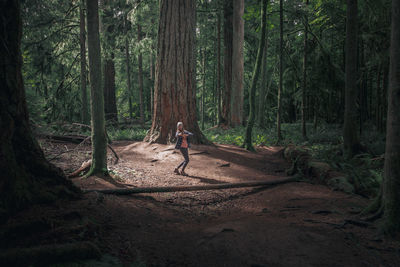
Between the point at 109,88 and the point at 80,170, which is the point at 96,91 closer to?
the point at 80,170

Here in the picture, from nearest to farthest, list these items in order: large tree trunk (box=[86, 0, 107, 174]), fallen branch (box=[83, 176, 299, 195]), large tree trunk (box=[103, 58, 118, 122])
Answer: fallen branch (box=[83, 176, 299, 195]) < large tree trunk (box=[86, 0, 107, 174]) < large tree trunk (box=[103, 58, 118, 122])

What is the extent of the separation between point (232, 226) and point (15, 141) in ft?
10.6

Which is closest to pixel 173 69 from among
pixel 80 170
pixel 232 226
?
pixel 80 170

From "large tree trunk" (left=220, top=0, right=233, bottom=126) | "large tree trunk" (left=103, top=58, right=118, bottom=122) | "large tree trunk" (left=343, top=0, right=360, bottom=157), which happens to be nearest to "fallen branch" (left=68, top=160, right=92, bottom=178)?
"large tree trunk" (left=343, top=0, right=360, bottom=157)

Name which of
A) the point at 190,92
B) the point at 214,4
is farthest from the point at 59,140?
the point at 214,4

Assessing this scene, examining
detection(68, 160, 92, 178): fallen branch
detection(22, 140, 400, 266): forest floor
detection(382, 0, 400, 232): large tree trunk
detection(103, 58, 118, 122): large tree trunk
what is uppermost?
detection(103, 58, 118, 122): large tree trunk

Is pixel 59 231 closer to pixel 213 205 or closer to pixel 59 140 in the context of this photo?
pixel 213 205

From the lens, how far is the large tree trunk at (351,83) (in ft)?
27.3

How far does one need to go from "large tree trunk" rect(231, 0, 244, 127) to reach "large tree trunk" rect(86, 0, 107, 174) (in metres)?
13.3

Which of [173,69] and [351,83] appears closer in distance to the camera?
[351,83]

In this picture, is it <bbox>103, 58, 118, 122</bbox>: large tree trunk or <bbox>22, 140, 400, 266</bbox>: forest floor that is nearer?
<bbox>22, 140, 400, 266</bbox>: forest floor

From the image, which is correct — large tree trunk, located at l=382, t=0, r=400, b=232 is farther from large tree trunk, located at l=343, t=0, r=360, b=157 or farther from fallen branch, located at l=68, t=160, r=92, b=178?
fallen branch, located at l=68, t=160, r=92, b=178

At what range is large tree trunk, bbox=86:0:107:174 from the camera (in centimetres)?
580

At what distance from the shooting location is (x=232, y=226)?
3.81m
